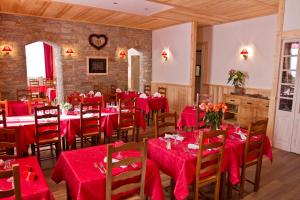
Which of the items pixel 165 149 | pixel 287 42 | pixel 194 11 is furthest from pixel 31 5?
pixel 287 42

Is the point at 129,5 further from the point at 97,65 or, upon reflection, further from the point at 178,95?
the point at 178,95

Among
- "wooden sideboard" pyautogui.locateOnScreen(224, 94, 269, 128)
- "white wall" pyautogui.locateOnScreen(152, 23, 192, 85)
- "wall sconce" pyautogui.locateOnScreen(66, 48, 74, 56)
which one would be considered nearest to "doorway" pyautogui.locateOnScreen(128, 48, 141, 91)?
"white wall" pyautogui.locateOnScreen(152, 23, 192, 85)

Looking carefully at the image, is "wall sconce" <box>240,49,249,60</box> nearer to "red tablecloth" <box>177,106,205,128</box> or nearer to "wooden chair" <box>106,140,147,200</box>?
"red tablecloth" <box>177,106,205,128</box>

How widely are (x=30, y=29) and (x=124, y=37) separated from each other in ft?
10.6

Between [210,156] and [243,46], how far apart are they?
214 inches

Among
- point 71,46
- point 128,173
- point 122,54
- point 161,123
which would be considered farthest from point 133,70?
point 128,173

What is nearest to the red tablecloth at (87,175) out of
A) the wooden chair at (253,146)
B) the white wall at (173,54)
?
the wooden chair at (253,146)

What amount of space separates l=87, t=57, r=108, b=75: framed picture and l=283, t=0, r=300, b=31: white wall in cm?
587

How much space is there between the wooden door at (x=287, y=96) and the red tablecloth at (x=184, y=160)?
228 centimetres

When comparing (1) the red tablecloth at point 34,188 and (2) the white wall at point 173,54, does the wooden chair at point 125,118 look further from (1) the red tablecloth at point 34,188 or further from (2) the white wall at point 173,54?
(2) the white wall at point 173,54

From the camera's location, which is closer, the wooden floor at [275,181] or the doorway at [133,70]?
the wooden floor at [275,181]

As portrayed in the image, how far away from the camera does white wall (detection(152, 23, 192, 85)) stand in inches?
306

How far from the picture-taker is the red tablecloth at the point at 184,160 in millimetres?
2396

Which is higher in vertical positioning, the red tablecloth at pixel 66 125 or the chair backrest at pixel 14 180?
the chair backrest at pixel 14 180
